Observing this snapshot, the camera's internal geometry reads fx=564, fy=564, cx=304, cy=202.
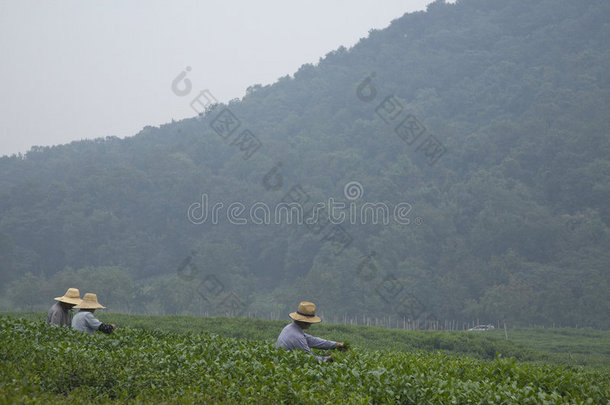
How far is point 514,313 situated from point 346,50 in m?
102

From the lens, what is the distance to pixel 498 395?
6.31 m

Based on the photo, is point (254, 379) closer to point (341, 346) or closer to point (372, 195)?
point (341, 346)

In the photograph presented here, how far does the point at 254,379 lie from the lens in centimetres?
660

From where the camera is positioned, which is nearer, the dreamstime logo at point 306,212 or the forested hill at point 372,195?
the forested hill at point 372,195

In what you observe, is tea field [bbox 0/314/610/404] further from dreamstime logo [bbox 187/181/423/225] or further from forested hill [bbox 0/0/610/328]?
dreamstime logo [bbox 187/181/423/225]

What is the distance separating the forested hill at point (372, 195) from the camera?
213ft

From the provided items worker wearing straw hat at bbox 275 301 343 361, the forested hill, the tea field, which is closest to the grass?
worker wearing straw hat at bbox 275 301 343 361

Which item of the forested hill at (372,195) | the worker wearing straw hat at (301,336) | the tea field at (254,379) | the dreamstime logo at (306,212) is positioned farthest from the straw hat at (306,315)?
the dreamstime logo at (306,212)

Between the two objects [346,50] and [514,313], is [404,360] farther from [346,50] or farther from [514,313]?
[346,50]

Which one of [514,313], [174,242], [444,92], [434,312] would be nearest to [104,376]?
[514,313]

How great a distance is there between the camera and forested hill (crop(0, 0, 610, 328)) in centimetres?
6506
